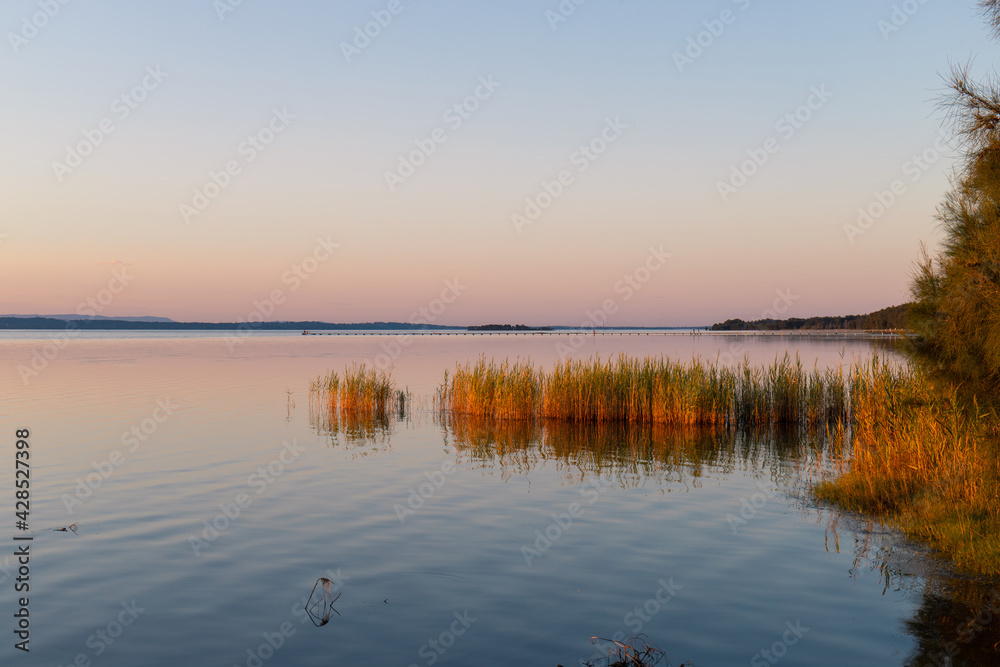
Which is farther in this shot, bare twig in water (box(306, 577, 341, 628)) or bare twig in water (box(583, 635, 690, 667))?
bare twig in water (box(306, 577, 341, 628))

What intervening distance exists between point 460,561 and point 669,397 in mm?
15768

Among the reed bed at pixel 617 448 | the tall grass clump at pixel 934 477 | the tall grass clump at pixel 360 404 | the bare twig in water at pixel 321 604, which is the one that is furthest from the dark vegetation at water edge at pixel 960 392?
the tall grass clump at pixel 360 404

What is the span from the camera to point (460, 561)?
10977 mm

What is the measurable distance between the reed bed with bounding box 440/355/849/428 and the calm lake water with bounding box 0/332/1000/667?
349 centimetres

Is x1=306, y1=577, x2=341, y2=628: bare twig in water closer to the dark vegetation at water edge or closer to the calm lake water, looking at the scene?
the calm lake water

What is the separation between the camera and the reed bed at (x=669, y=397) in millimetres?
25203

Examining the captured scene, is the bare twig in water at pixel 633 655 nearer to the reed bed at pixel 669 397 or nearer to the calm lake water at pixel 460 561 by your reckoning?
the calm lake water at pixel 460 561

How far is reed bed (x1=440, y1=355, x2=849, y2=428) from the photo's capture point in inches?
992

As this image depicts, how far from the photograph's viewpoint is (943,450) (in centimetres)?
1349

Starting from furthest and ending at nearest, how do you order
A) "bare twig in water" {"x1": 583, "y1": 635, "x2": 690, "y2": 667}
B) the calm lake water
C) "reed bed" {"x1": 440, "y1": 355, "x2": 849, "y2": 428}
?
"reed bed" {"x1": 440, "y1": 355, "x2": 849, "y2": 428} < the calm lake water < "bare twig in water" {"x1": 583, "y1": 635, "x2": 690, "y2": 667}

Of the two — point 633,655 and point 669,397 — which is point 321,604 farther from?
point 669,397

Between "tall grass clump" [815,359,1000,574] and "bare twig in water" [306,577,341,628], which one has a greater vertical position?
"tall grass clump" [815,359,1000,574]

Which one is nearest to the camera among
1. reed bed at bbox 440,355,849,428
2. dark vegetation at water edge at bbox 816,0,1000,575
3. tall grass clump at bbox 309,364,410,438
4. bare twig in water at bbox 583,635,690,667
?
bare twig in water at bbox 583,635,690,667

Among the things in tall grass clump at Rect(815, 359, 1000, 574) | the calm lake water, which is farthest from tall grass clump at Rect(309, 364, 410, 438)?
tall grass clump at Rect(815, 359, 1000, 574)
